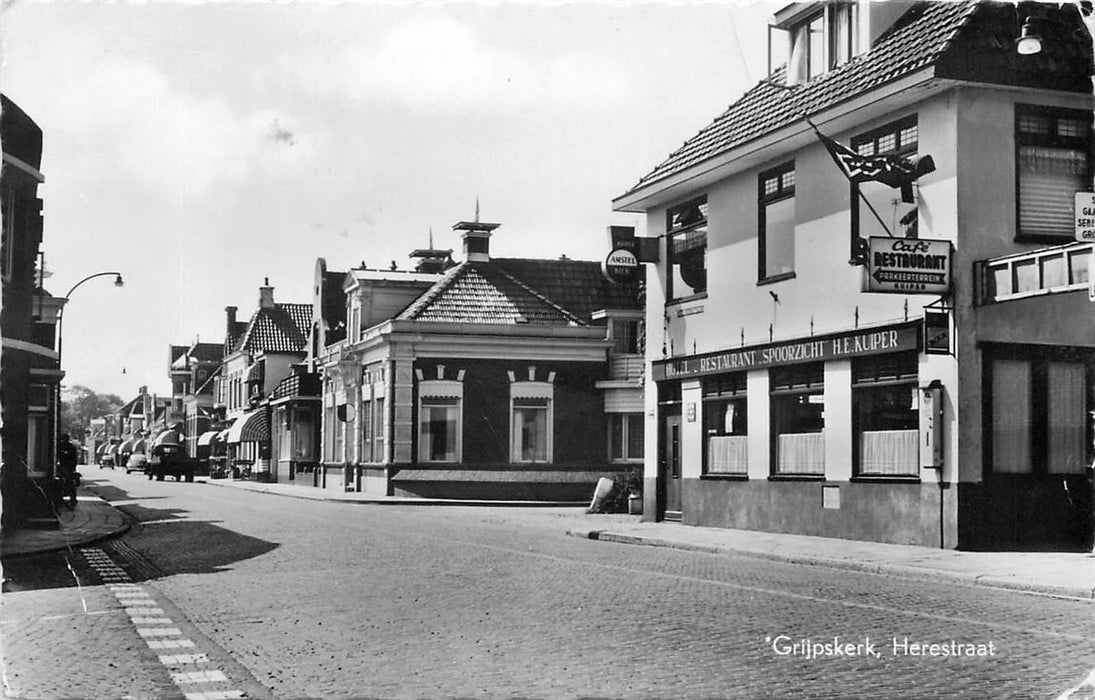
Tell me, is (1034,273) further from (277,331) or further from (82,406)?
(277,331)

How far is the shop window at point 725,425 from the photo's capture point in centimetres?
2356

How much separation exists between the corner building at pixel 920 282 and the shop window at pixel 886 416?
32 millimetres

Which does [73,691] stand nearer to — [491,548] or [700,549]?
[491,548]

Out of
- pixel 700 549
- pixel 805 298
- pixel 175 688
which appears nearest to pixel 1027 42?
pixel 805 298

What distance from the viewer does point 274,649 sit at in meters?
9.84

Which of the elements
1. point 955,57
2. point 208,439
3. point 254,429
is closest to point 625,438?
point 955,57

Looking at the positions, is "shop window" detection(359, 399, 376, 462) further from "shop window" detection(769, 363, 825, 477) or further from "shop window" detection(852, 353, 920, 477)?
"shop window" detection(852, 353, 920, 477)

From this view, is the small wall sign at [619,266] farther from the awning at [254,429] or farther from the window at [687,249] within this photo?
the awning at [254,429]

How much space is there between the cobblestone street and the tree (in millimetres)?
2043

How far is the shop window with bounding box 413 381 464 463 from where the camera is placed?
4138cm

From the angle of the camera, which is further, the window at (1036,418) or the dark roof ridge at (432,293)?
the dark roof ridge at (432,293)

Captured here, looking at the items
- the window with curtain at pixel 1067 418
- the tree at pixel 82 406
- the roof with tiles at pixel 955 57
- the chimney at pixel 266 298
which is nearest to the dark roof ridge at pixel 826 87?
the roof with tiles at pixel 955 57

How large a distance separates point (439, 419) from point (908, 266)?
25.7m

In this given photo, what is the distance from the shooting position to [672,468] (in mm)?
26312
